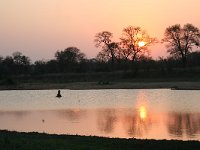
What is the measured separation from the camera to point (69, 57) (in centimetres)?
15300

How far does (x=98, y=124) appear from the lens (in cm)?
3005

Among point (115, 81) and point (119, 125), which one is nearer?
point (119, 125)

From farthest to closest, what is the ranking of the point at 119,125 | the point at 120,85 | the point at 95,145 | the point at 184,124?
the point at 120,85 < the point at 119,125 < the point at 184,124 < the point at 95,145

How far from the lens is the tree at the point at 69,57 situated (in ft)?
473

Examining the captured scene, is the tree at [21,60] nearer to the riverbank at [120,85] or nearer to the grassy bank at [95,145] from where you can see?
the riverbank at [120,85]

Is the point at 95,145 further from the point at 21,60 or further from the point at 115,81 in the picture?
the point at 21,60

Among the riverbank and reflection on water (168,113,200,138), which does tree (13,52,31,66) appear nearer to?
the riverbank

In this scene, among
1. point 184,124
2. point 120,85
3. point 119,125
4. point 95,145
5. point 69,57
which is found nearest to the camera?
point 95,145

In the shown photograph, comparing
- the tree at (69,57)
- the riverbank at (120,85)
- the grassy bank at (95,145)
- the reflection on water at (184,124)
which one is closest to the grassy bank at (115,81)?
the riverbank at (120,85)

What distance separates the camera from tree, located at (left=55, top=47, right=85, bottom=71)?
14412cm

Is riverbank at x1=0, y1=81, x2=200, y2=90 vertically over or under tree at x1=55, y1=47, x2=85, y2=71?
under

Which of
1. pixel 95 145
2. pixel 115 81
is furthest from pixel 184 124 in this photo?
pixel 115 81

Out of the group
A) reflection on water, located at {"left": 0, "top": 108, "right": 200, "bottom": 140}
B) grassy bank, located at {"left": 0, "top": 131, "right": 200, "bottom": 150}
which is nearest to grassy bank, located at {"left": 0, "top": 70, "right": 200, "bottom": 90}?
reflection on water, located at {"left": 0, "top": 108, "right": 200, "bottom": 140}

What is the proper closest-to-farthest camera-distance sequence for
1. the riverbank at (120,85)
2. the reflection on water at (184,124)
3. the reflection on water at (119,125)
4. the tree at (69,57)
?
the reflection on water at (184,124), the reflection on water at (119,125), the riverbank at (120,85), the tree at (69,57)
